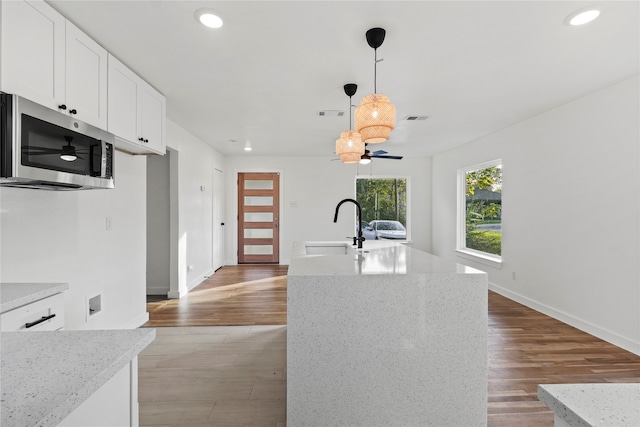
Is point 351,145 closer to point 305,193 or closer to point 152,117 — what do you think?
point 152,117

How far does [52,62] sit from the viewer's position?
1.85 metres

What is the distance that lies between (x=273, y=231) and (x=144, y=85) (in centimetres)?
463

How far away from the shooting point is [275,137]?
5332 millimetres

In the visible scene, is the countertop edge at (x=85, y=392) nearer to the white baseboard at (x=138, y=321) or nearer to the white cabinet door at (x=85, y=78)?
the white cabinet door at (x=85, y=78)

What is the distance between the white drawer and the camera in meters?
1.40

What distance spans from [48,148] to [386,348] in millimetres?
2137

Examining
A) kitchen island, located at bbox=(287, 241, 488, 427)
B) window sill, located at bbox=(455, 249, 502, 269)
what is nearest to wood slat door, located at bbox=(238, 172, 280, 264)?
window sill, located at bbox=(455, 249, 502, 269)

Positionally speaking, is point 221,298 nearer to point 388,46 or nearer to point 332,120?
point 332,120

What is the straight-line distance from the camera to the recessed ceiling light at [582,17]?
193cm

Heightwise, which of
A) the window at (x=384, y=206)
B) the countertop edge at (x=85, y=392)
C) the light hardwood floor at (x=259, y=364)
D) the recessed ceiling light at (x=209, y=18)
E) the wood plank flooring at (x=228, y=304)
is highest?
the recessed ceiling light at (x=209, y=18)

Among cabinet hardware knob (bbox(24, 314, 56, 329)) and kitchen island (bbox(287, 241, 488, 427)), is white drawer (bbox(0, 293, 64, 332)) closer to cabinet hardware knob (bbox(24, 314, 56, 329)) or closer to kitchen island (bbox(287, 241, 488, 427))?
cabinet hardware knob (bbox(24, 314, 56, 329))

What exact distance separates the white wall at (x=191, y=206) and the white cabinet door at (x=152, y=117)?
3.56ft

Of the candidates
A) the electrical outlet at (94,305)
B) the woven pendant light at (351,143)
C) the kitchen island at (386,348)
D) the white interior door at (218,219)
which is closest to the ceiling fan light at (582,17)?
the woven pendant light at (351,143)

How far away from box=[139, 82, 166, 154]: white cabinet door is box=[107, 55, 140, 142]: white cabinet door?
98 mm
